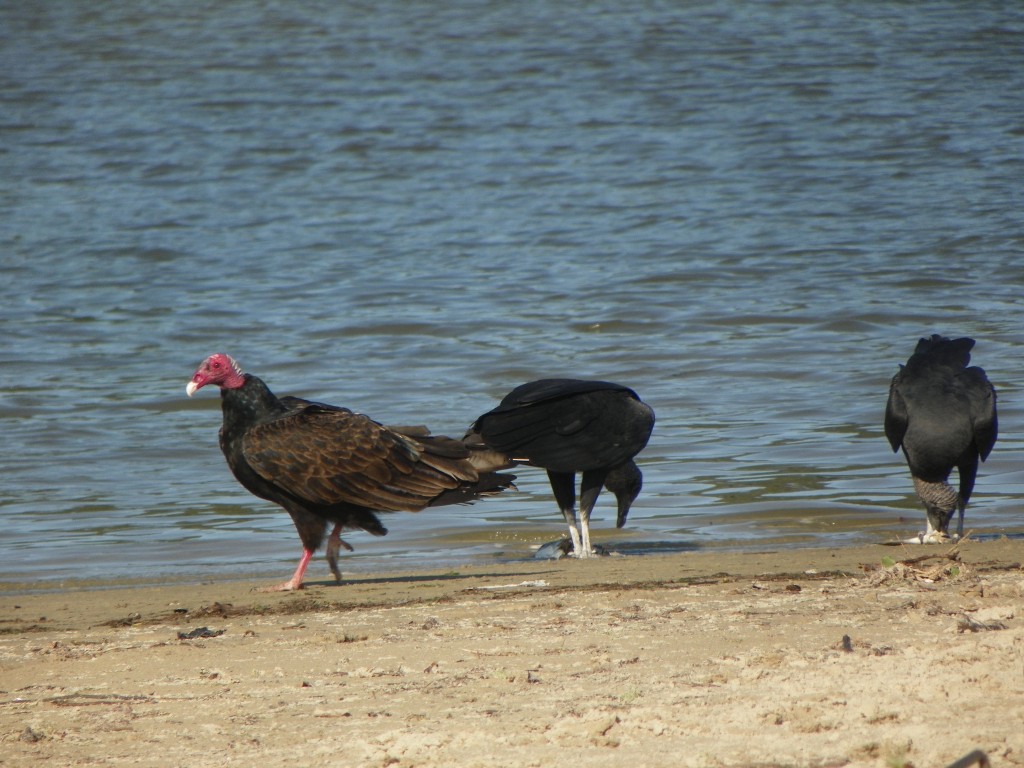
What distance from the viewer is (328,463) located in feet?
16.8

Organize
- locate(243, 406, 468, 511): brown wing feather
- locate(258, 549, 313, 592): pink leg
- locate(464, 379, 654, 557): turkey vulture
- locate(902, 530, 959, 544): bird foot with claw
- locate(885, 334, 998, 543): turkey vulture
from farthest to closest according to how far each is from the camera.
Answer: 1. locate(464, 379, 654, 557): turkey vulture
2. locate(885, 334, 998, 543): turkey vulture
3. locate(902, 530, 959, 544): bird foot with claw
4. locate(243, 406, 468, 511): brown wing feather
5. locate(258, 549, 313, 592): pink leg

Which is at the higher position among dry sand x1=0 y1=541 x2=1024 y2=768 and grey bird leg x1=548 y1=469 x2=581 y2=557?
dry sand x1=0 y1=541 x2=1024 y2=768

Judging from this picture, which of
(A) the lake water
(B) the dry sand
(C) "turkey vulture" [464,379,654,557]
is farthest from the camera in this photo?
(A) the lake water

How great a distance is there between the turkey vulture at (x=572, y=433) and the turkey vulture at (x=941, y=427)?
1.03m

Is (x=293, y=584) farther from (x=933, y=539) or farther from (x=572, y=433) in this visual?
(x=933, y=539)

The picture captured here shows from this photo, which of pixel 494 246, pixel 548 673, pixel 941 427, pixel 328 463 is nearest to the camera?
pixel 548 673

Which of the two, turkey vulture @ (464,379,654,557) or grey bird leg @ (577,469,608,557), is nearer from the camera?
turkey vulture @ (464,379,654,557)

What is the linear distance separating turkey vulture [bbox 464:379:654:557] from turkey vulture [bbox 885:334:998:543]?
3.39 feet

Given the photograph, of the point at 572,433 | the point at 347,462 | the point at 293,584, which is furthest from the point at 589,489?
the point at 293,584

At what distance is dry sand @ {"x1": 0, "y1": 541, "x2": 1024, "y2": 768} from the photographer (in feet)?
9.05

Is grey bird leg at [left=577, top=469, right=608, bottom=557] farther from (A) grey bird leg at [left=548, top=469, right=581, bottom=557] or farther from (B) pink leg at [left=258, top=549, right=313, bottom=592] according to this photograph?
(B) pink leg at [left=258, top=549, right=313, bottom=592]

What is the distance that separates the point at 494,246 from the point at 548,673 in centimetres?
1103

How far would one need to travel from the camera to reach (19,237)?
14898mm

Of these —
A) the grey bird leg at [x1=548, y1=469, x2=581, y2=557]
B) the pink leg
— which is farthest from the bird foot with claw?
the pink leg
